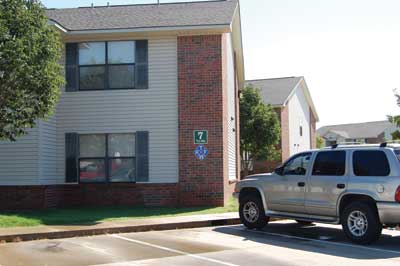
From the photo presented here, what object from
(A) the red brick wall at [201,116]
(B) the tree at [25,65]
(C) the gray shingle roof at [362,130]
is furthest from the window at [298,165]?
(C) the gray shingle roof at [362,130]

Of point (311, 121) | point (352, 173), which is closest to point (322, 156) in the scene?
point (352, 173)

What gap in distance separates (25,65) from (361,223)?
27.6 feet

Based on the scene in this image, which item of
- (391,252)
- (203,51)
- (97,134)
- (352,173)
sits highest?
(203,51)

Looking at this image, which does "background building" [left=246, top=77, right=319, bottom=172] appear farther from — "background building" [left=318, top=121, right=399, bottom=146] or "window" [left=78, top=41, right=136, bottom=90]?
"background building" [left=318, top=121, right=399, bottom=146]

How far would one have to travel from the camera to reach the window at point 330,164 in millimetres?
12039

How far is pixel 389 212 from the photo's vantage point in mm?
10883

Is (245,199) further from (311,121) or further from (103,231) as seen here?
(311,121)

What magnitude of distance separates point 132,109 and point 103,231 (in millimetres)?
6631

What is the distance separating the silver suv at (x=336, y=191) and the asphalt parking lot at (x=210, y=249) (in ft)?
1.54

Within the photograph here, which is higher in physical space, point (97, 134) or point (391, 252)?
point (97, 134)

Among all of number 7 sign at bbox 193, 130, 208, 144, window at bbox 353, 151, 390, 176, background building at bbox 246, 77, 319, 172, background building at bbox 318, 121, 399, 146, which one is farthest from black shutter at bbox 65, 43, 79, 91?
background building at bbox 318, 121, 399, 146

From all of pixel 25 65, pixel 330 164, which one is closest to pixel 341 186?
pixel 330 164

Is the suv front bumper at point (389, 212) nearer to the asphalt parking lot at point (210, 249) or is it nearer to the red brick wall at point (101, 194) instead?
the asphalt parking lot at point (210, 249)

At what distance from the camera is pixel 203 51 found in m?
19.0
